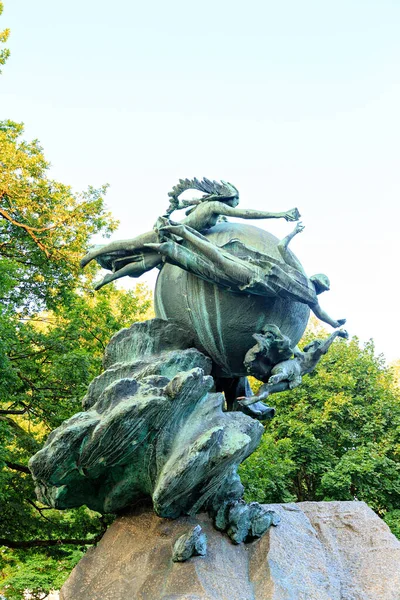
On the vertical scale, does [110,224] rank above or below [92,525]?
above

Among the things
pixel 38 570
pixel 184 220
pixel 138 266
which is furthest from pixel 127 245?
pixel 38 570

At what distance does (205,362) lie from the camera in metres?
4.96

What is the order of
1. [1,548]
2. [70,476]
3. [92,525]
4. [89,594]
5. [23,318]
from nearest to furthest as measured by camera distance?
[89,594], [70,476], [92,525], [1,548], [23,318]

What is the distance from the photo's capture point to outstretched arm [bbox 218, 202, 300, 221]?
508 cm

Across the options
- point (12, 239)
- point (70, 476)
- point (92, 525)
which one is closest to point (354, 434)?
point (92, 525)

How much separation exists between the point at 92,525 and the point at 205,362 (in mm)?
7057

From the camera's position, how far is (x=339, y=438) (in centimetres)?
1533

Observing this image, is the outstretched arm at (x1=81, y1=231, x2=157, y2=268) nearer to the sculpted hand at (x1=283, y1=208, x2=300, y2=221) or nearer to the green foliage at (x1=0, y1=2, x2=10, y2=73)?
the sculpted hand at (x1=283, y1=208, x2=300, y2=221)

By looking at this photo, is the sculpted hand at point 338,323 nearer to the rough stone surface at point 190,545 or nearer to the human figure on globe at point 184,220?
the human figure on globe at point 184,220

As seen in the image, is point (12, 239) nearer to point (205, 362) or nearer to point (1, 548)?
point (1, 548)

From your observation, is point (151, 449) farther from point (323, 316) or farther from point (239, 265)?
point (323, 316)

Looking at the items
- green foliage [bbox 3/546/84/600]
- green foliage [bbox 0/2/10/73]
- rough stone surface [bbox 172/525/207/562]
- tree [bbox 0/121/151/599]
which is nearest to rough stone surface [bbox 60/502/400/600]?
rough stone surface [bbox 172/525/207/562]

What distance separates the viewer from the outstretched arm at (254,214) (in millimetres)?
5082

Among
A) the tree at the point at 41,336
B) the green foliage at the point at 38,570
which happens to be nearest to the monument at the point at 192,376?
the tree at the point at 41,336
